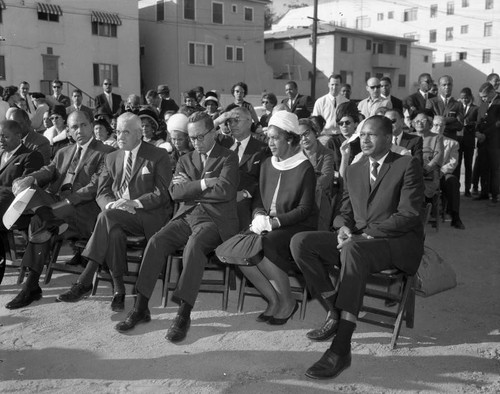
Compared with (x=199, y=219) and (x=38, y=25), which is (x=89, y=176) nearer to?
(x=199, y=219)

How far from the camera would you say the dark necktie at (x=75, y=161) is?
5.69m

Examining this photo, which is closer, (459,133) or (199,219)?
(199,219)

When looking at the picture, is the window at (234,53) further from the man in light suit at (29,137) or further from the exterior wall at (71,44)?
the man in light suit at (29,137)

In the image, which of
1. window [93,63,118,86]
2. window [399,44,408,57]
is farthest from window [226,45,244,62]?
window [399,44,408,57]

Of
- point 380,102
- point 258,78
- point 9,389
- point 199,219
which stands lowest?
point 9,389

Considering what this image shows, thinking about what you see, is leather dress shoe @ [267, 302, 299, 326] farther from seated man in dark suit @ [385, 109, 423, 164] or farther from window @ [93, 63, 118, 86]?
window @ [93, 63, 118, 86]

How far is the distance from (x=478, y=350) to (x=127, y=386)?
2.38 m

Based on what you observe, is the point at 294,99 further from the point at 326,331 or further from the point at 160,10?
the point at 160,10

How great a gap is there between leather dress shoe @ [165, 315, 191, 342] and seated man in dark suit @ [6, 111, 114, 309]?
1554 mm

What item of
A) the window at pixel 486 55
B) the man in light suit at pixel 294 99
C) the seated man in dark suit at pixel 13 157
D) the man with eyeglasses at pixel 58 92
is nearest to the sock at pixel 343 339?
the seated man in dark suit at pixel 13 157

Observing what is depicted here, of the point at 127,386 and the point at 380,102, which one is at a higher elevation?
the point at 380,102

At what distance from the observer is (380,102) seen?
27.6 feet

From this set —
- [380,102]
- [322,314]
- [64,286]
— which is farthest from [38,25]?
[322,314]

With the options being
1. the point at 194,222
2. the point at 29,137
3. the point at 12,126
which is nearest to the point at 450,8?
the point at 29,137
